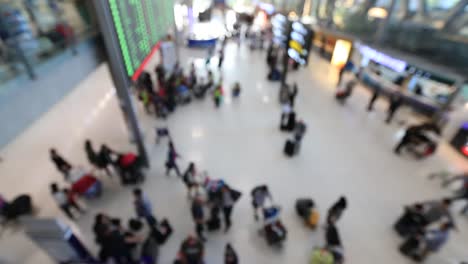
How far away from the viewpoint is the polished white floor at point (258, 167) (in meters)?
5.62

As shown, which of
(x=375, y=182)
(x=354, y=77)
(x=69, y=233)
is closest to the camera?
(x=69, y=233)

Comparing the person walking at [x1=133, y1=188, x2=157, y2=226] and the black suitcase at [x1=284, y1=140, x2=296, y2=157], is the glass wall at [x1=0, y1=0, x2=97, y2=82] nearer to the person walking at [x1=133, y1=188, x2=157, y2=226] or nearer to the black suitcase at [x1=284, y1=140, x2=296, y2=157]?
the person walking at [x1=133, y1=188, x2=157, y2=226]

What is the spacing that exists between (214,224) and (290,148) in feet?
12.2

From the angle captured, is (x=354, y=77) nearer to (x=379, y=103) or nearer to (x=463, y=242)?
(x=379, y=103)

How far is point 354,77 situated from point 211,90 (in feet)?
28.9

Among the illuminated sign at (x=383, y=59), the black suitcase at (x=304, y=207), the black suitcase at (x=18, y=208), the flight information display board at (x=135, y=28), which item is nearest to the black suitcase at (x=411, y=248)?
the black suitcase at (x=304, y=207)

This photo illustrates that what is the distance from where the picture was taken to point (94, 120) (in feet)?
32.9

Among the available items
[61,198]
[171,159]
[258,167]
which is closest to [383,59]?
Answer: [258,167]

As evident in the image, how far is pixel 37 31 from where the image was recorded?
454cm

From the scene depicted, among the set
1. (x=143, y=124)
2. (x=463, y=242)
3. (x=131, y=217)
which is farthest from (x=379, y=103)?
(x=131, y=217)

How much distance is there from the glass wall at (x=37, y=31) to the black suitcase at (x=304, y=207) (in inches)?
245

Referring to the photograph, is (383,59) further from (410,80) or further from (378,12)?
(378,12)

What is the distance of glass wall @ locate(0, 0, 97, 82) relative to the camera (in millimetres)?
3639

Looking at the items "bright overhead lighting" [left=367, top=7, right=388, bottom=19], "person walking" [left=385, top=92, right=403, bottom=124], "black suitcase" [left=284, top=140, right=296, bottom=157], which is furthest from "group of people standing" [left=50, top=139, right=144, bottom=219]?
"bright overhead lighting" [left=367, top=7, right=388, bottom=19]
